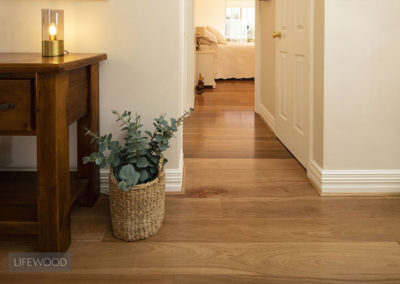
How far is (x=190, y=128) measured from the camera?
407 centimetres

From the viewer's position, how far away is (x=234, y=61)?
855 cm

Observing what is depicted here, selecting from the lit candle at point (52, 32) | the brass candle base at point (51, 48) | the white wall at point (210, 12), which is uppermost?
the white wall at point (210, 12)

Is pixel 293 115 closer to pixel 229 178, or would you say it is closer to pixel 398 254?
pixel 229 178

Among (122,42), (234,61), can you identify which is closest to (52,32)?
(122,42)

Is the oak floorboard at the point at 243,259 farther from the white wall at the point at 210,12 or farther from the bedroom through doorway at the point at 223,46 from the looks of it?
the white wall at the point at 210,12

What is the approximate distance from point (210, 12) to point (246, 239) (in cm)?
1020

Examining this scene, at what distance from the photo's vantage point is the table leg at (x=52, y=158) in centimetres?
149

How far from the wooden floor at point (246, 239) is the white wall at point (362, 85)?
0.24 metres

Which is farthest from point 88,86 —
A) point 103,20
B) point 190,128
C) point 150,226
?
point 190,128

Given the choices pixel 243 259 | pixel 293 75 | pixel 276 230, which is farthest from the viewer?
pixel 293 75

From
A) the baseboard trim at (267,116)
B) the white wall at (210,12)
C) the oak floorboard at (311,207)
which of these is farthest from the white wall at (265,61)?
the white wall at (210,12)

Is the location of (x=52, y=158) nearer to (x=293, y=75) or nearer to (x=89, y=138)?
(x=89, y=138)

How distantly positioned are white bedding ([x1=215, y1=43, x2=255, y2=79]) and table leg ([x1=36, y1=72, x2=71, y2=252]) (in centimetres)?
709

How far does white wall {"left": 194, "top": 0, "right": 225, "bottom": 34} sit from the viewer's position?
11219 millimetres
